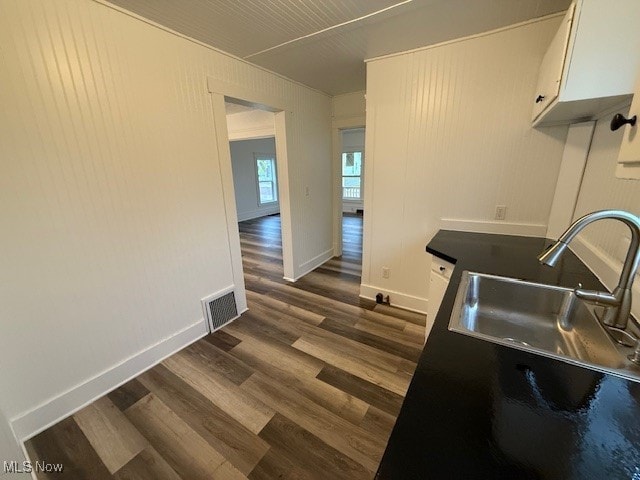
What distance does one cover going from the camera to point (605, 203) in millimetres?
1398

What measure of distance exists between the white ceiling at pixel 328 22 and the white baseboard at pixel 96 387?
90.2 inches

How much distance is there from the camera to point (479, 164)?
2133mm

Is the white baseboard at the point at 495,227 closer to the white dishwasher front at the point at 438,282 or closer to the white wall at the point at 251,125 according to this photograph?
the white dishwasher front at the point at 438,282

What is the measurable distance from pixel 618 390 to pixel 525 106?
2.00m

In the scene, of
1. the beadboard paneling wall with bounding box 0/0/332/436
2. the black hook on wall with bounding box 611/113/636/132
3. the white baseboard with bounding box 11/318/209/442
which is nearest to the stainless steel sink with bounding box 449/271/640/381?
the black hook on wall with bounding box 611/113/636/132

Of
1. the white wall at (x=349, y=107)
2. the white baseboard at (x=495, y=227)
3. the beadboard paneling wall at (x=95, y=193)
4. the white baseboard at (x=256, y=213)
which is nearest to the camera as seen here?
A: the beadboard paneling wall at (x=95, y=193)

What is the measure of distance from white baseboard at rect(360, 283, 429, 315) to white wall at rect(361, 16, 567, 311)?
0.04ft

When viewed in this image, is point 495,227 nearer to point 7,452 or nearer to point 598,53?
point 598,53

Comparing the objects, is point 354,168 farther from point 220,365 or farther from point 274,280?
point 220,365

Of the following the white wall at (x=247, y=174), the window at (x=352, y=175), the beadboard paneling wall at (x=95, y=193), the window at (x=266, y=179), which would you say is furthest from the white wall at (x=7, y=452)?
the window at (x=352, y=175)

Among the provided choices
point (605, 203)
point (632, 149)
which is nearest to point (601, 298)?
point (632, 149)

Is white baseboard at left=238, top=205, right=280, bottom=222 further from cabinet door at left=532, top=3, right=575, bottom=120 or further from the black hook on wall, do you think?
the black hook on wall

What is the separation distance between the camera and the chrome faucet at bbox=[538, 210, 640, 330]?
2.58ft

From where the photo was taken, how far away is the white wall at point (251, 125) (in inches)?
166
